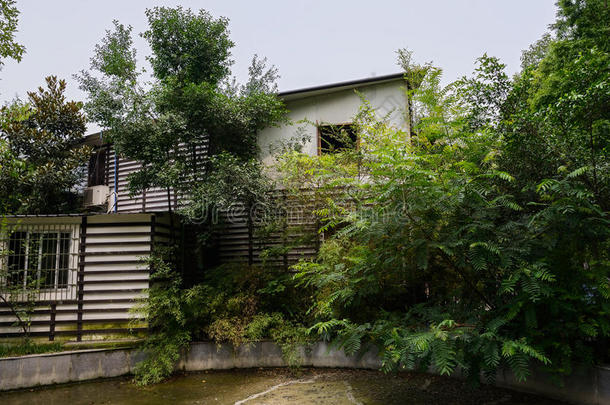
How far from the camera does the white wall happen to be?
34.7ft

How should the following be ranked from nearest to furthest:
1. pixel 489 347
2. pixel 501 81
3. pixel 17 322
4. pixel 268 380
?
1. pixel 489 347
2. pixel 501 81
3. pixel 268 380
4. pixel 17 322

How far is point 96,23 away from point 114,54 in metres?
1.30

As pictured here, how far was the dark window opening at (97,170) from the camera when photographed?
14383mm

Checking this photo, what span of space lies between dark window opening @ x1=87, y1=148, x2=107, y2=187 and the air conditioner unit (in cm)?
85

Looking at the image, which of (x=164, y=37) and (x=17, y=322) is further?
(x=164, y=37)

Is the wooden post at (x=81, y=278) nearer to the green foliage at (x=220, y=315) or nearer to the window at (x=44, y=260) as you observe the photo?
the window at (x=44, y=260)

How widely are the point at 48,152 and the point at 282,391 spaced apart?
11.1 metres

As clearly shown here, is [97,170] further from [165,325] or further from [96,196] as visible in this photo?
[165,325]

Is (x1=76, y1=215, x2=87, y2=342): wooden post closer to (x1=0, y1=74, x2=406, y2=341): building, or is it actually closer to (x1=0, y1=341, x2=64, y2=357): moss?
(x1=0, y1=74, x2=406, y2=341): building

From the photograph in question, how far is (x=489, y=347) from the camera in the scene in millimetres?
4668

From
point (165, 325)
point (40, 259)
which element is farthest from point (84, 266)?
point (165, 325)

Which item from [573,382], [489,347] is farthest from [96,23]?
[573,382]

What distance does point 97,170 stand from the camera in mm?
14469

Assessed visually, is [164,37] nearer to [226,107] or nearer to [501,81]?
[226,107]
